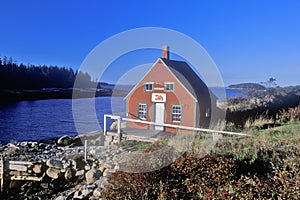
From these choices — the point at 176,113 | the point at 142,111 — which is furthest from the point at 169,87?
the point at 142,111

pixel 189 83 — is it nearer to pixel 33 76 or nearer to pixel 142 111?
pixel 142 111

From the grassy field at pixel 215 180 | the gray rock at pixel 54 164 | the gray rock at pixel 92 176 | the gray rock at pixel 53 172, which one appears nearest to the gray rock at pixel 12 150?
the gray rock at pixel 54 164

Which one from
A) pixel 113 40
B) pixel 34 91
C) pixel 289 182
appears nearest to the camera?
pixel 289 182

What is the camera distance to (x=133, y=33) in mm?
7707

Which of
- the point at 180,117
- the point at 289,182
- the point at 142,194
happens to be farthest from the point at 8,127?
the point at 289,182

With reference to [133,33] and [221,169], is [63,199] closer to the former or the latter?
[221,169]

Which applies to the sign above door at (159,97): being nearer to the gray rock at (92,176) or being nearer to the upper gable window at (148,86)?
the upper gable window at (148,86)

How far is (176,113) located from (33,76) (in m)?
66.9

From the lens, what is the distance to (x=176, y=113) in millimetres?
11984

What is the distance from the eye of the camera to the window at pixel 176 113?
467 inches

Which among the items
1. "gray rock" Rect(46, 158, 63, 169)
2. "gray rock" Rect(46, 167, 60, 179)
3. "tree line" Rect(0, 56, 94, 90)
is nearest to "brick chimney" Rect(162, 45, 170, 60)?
"gray rock" Rect(46, 158, 63, 169)

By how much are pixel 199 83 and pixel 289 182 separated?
9.64 m

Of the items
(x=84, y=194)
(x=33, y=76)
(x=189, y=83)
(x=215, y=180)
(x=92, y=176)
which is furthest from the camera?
(x=33, y=76)

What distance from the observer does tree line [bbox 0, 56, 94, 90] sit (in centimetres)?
6099
